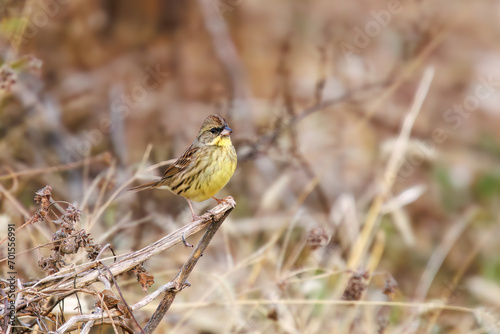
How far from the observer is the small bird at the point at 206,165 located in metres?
3.46

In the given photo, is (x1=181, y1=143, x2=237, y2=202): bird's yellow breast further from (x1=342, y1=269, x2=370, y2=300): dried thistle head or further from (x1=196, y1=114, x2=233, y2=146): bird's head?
(x1=342, y1=269, x2=370, y2=300): dried thistle head

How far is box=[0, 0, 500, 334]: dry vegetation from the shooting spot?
406cm

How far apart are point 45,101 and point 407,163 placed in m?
3.11

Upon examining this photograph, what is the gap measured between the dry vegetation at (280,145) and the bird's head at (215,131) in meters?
0.27

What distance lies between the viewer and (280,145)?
5.25 meters

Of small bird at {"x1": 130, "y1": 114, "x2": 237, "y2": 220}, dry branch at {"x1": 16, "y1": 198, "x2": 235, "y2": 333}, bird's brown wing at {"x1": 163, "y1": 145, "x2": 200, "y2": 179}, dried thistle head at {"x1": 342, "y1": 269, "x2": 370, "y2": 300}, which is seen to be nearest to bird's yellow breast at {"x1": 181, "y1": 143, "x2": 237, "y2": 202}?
small bird at {"x1": 130, "y1": 114, "x2": 237, "y2": 220}

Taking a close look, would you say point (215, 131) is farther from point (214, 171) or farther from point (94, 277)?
point (94, 277)

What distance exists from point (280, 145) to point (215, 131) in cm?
168

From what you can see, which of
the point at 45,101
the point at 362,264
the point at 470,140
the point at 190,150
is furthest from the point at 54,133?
the point at 470,140

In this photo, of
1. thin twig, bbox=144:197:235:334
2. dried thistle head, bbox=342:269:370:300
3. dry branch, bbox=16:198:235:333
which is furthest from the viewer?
dried thistle head, bbox=342:269:370:300

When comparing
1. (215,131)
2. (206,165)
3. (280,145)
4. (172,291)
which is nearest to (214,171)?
(206,165)

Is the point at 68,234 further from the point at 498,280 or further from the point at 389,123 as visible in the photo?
the point at 389,123

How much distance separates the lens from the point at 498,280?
5.58m

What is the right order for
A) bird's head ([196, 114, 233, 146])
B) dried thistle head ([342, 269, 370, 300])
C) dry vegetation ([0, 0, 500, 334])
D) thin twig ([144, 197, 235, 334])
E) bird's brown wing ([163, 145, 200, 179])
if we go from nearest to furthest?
1. thin twig ([144, 197, 235, 334])
2. dried thistle head ([342, 269, 370, 300])
3. bird's head ([196, 114, 233, 146])
4. bird's brown wing ([163, 145, 200, 179])
5. dry vegetation ([0, 0, 500, 334])
